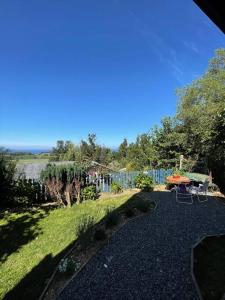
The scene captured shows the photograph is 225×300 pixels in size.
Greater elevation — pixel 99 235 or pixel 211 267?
pixel 99 235

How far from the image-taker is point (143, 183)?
13.0 metres

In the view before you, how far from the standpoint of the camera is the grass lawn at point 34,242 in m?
5.03

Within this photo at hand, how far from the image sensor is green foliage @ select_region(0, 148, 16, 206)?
36.6 feet

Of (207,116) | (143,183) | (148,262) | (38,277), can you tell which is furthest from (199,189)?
(207,116)

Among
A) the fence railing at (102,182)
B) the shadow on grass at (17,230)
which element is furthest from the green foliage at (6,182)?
the shadow on grass at (17,230)

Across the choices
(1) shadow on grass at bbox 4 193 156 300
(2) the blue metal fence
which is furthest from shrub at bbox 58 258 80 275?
(2) the blue metal fence

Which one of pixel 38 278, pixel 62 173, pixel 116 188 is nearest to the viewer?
pixel 38 278

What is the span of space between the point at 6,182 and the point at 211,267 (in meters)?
9.07

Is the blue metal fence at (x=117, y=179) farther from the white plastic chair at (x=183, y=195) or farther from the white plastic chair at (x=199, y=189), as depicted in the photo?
the white plastic chair at (x=199, y=189)

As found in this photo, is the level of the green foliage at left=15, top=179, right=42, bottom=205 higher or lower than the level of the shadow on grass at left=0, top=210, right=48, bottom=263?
higher

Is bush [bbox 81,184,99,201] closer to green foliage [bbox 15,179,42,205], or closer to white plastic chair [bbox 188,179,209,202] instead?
green foliage [bbox 15,179,42,205]

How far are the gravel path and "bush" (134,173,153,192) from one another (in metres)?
4.53

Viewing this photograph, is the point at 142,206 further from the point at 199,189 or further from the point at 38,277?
the point at 38,277

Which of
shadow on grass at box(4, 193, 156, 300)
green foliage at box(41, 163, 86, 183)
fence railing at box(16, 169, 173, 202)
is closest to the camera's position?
shadow on grass at box(4, 193, 156, 300)
